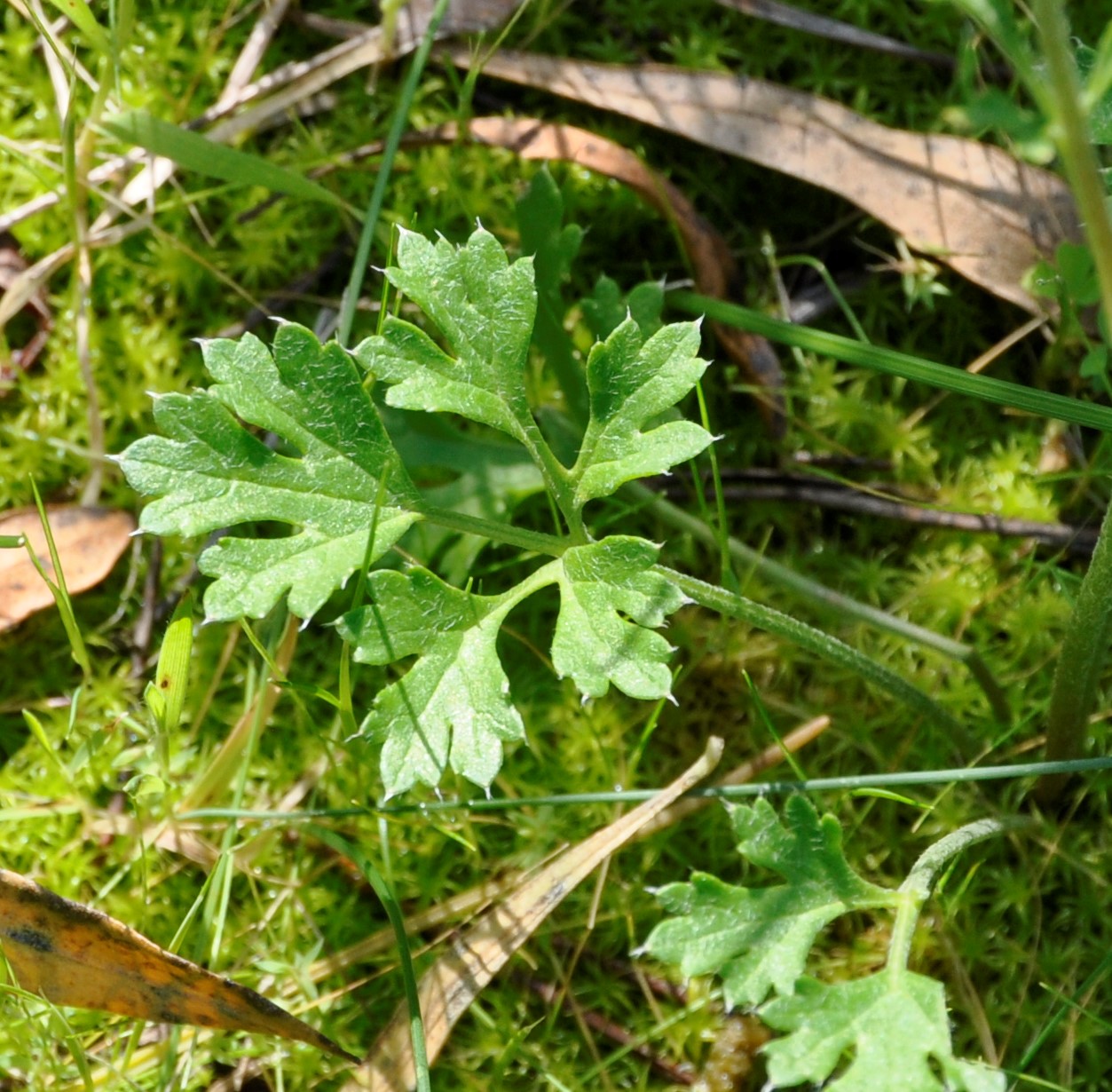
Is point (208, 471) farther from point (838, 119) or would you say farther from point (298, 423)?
point (838, 119)

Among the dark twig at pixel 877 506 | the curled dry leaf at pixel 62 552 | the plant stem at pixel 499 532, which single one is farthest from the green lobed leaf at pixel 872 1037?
the curled dry leaf at pixel 62 552

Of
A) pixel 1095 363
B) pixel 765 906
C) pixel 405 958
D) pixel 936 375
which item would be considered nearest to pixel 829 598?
pixel 936 375

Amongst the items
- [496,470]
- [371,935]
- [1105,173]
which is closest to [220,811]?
[371,935]

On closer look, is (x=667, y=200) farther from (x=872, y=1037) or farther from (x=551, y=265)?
(x=872, y=1037)

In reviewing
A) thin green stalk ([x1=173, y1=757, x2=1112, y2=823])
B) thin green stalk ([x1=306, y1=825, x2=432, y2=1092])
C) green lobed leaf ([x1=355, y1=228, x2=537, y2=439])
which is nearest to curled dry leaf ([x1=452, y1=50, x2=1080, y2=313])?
green lobed leaf ([x1=355, y1=228, x2=537, y2=439])

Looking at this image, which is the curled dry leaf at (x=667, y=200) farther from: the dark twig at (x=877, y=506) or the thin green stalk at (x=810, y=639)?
the thin green stalk at (x=810, y=639)
